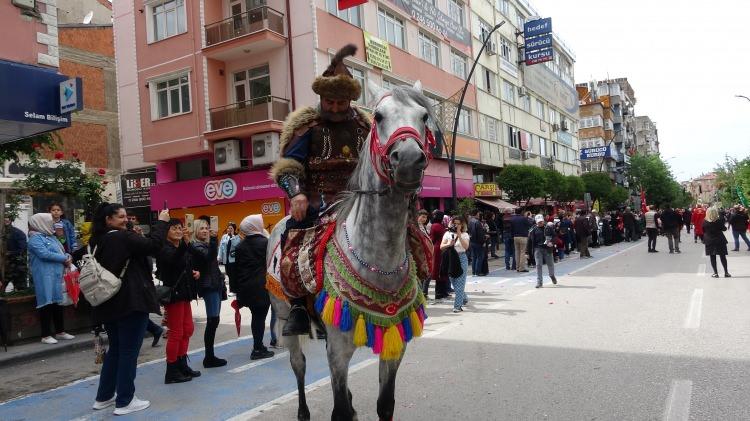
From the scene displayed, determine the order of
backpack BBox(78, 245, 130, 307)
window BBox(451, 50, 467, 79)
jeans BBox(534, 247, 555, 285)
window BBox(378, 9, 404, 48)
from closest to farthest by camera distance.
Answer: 1. backpack BBox(78, 245, 130, 307)
2. jeans BBox(534, 247, 555, 285)
3. window BBox(378, 9, 404, 48)
4. window BBox(451, 50, 467, 79)

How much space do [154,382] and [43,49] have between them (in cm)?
824

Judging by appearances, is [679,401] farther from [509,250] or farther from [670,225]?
[670,225]

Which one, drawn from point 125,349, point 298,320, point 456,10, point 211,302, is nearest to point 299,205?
point 298,320

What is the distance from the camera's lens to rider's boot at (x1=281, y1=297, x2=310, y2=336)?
156 inches

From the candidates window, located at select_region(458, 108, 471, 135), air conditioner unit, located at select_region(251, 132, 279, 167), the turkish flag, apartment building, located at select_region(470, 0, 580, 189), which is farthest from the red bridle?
apartment building, located at select_region(470, 0, 580, 189)

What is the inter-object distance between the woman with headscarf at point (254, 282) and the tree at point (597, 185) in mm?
47330

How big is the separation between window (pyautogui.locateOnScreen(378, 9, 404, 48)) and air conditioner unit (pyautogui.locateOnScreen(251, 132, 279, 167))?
8068mm

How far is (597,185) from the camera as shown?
50.2 meters

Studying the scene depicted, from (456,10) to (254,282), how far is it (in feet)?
96.9

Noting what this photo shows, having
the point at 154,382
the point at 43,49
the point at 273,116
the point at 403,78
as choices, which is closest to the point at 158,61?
the point at 273,116

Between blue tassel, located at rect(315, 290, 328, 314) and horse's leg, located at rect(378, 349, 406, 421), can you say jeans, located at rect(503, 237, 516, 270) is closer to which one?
horse's leg, located at rect(378, 349, 406, 421)

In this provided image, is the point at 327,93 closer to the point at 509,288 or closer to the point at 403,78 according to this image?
the point at 509,288

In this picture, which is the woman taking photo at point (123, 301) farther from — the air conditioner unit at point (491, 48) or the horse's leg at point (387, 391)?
the air conditioner unit at point (491, 48)

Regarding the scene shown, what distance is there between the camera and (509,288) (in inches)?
532
